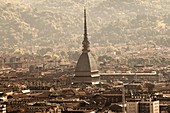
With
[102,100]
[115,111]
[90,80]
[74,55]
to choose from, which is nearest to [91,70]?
[90,80]

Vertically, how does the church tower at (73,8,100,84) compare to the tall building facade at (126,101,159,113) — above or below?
above

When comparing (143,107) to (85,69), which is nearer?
(143,107)

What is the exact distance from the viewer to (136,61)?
167125 mm

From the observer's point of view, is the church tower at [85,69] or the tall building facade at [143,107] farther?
the church tower at [85,69]

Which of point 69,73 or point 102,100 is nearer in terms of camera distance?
point 102,100

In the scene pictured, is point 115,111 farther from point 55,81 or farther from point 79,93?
point 55,81

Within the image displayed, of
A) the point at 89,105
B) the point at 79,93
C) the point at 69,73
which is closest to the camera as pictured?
the point at 89,105

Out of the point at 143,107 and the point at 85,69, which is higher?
the point at 85,69

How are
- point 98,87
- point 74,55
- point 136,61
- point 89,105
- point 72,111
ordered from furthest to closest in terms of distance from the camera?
point 74,55, point 136,61, point 98,87, point 89,105, point 72,111

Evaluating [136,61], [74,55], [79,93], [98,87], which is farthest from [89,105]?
[74,55]

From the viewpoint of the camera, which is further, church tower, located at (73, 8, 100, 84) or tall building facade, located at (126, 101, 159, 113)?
church tower, located at (73, 8, 100, 84)

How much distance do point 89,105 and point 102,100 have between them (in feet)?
11.7

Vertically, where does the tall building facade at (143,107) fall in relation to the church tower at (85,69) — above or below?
below

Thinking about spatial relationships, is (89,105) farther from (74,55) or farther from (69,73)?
(74,55)
